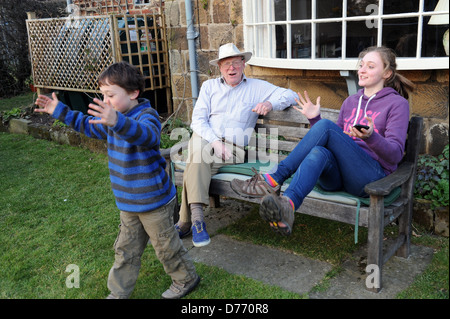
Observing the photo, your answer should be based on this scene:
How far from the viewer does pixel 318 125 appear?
2.94m

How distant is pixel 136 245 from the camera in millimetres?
2820

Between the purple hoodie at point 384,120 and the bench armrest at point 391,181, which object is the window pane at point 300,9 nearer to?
the purple hoodie at point 384,120

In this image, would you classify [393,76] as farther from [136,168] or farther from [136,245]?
[136,245]

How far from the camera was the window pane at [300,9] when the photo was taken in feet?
19.2

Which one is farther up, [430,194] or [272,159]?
[272,159]

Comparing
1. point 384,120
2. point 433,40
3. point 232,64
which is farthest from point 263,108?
point 433,40

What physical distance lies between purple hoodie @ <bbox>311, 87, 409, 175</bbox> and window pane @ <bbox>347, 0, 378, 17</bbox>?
7.08ft

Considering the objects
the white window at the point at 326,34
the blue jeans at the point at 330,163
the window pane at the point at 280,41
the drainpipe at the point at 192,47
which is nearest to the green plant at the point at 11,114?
the drainpipe at the point at 192,47

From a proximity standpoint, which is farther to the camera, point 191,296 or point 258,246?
point 258,246

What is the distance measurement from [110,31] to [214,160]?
393 centimetres

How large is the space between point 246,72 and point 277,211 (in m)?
3.01

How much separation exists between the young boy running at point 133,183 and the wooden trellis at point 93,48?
13.6 ft
